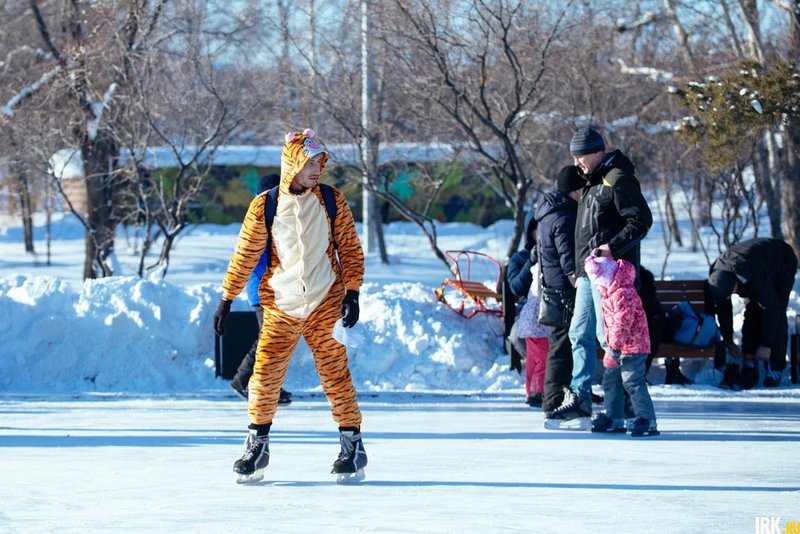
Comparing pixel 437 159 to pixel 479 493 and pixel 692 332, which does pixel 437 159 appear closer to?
pixel 692 332

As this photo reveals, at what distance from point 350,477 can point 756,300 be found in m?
5.35

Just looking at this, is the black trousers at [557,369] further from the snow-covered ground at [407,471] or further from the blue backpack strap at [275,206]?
the blue backpack strap at [275,206]

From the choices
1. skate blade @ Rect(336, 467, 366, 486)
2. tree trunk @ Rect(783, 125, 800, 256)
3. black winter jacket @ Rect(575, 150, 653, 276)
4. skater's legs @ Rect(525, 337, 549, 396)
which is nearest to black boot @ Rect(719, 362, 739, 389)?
skater's legs @ Rect(525, 337, 549, 396)

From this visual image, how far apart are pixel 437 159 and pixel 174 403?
815 centimetres

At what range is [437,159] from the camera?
56.6 feet

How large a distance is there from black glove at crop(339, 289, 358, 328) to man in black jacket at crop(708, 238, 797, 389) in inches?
199

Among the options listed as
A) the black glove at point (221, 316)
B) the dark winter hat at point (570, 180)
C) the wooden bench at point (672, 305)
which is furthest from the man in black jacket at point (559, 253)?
the black glove at point (221, 316)

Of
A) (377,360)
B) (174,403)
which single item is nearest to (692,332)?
(377,360)

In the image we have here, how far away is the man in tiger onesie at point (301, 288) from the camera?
19.5ft

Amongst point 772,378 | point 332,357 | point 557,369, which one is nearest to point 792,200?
point 772,378

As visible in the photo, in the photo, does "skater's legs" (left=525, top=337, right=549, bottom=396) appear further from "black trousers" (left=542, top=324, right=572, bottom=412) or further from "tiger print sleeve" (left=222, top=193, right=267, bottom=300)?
"tiger print sleeve" (left=222, top=193, right=267, bottom=300)

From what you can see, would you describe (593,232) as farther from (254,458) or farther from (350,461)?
(254,458)

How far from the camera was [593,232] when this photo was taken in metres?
7.64

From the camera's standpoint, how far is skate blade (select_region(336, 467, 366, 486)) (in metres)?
6.01
